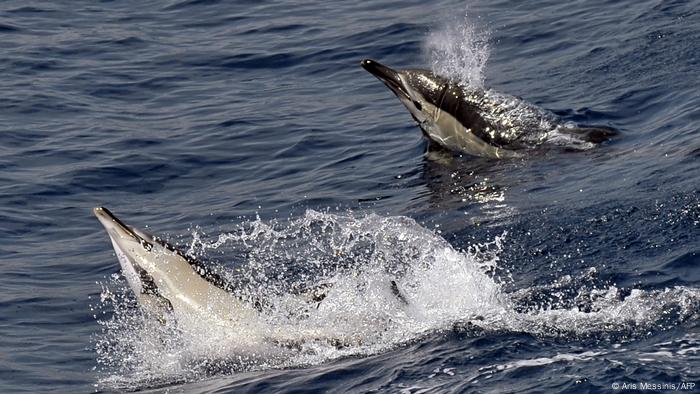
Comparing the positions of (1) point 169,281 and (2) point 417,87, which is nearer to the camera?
(1) point 169,281

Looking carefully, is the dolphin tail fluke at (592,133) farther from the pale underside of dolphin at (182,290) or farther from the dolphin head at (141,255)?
the dolphin head at (141,255)

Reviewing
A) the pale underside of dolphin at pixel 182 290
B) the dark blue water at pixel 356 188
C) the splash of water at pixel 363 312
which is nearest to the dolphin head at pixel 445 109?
the dark blue water at pixel 356 188

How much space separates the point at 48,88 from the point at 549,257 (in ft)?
35.6

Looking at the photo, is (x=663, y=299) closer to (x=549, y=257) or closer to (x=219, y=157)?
(x=549, y=257)

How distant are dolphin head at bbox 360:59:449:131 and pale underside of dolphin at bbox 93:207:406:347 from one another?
5.36m

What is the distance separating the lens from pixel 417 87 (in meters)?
15.8

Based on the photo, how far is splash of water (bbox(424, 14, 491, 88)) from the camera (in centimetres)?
1633

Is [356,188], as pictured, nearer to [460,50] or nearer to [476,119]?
[476,119]

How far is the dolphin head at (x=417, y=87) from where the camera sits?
15.6m

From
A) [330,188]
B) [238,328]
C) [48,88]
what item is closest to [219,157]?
[330,188]

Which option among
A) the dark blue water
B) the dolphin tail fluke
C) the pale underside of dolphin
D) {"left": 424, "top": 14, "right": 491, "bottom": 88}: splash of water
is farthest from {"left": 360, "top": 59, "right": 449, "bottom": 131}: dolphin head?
the pale underside of dolphin

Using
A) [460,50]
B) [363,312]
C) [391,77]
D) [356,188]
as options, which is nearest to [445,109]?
[391,77]

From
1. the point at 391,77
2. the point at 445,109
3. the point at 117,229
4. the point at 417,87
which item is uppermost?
the point at 391,77

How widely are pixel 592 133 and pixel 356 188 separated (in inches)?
103
